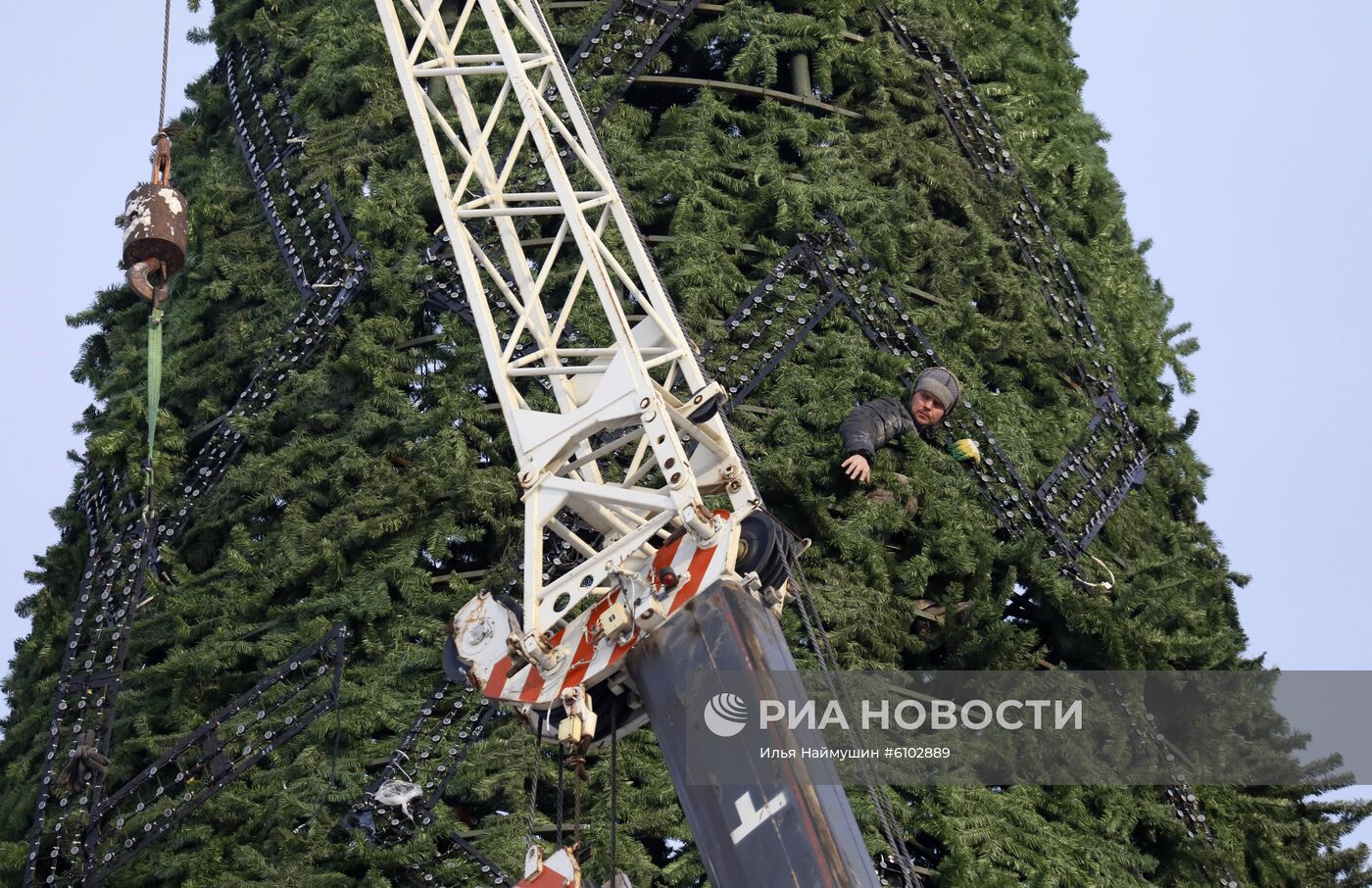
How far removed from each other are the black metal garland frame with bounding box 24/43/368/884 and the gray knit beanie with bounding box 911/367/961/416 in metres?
5.69

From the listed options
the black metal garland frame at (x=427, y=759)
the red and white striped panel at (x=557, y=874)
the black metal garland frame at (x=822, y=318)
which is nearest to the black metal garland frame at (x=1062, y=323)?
the black metal garland frame at (x=822, y=318)

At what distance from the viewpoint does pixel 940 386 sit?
2542cm

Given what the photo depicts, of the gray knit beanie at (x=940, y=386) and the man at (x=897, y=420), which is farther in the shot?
the gray knit beanie at (x=940, y=386)

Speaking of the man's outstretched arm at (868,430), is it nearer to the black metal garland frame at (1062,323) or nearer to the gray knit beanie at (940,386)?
the gray knit beanie at (940,386)

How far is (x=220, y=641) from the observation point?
23609mm

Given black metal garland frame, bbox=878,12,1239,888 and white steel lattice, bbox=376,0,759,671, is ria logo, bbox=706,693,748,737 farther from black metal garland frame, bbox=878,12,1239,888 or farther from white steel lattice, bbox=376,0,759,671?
black metal garland frame, bbox=878,12,1239,888

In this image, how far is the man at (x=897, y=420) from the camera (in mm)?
24547

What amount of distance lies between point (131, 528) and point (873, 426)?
279 inches

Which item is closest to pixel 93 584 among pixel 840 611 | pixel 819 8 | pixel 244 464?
pixel 244 464

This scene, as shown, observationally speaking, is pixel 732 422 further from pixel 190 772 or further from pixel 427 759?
pixel 190 772

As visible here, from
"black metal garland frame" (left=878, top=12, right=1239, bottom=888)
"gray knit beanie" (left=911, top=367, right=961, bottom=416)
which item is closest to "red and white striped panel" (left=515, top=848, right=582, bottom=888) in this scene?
"gray knit beanie" (left=911, top=367, right=961, bottom=416)

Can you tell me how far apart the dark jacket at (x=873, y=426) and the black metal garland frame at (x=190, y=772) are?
503 cm

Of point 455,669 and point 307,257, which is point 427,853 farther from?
point 307,257

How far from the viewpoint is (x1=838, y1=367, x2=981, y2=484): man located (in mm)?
24547
